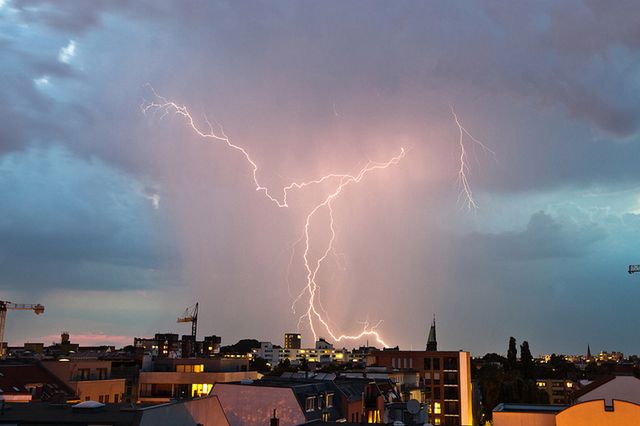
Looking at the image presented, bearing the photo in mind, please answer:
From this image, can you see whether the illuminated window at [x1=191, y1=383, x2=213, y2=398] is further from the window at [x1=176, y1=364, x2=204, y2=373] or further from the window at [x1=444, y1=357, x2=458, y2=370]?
the window at [x1=444, y1=357, x2=458, y2=370]

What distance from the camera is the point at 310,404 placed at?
45000 mm

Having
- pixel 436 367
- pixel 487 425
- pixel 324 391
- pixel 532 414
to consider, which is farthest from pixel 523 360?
pixel 532 414

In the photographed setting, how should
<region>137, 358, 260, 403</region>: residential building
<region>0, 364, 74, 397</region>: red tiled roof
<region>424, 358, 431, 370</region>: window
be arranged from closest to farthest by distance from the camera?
<region>0, 364, 74, 397</region>: red tiled roof < <region>137, 358, 260, 403</region>: residential building < <region>424, 358, 431, 370</region>: window

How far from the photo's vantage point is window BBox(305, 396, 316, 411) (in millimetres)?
44122

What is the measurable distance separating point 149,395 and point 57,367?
49.6 ft

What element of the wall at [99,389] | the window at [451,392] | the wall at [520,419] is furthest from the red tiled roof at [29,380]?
the window at [451,392]

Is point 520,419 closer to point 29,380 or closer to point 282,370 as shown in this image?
point 29,380

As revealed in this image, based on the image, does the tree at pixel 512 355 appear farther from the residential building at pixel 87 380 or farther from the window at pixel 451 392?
the residential building at pixel 87 380

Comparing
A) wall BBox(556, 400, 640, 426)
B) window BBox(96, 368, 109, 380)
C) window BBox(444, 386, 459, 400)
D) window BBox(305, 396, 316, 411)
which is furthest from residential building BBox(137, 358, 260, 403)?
wall BBox(556, 400, 640, 426)

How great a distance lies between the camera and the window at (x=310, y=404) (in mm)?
44122

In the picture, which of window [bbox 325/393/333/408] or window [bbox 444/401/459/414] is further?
window [bbox 444/401/459/414]

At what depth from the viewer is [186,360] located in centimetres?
7925

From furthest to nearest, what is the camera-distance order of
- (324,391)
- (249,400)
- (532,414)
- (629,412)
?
(324,391) → (249,400) → (532,414) → (629,412)

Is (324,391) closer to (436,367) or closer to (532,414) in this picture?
(532,414)
